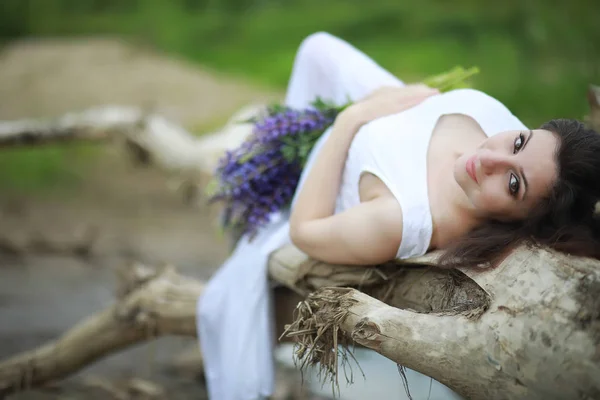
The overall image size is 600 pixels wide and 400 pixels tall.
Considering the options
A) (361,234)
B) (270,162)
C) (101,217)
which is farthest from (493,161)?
(101,217)

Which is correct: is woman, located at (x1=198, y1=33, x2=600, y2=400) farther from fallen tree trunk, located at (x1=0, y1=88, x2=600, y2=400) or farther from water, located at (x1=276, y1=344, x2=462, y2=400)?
water, located at (x1=276, y1=344, x2=462, y2=400)

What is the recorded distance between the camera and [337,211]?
191cm

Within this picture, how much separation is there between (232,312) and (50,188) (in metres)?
4.27

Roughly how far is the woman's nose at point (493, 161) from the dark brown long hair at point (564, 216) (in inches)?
4.1

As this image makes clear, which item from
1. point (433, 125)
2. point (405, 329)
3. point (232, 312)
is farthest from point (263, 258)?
point (405, 329)

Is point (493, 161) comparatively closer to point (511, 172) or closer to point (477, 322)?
point (511, 172)

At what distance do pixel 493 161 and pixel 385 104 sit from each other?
502mm

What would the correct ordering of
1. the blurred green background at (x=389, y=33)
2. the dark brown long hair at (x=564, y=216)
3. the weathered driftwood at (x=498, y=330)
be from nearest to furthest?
the weathered driftwood at (x=498, y=330)
the dark brown long hair at (x=564, y=216)
the blurred green background at (x=389, y=33)

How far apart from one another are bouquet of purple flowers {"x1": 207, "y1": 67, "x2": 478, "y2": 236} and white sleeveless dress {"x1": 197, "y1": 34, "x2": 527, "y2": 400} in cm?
6

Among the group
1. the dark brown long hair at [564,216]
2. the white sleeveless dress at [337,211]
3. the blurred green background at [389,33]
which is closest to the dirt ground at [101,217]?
the blurred green background at [389,33]

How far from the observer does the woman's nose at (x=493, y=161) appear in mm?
1480

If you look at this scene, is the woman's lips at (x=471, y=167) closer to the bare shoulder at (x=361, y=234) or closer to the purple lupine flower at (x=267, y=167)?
the bare shoulder at (x=361, y=234)

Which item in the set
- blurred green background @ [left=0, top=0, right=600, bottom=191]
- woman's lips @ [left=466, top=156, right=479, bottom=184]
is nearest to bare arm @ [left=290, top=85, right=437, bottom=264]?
woman's lips @ [left=466, top=156, right=479, bottom=184]

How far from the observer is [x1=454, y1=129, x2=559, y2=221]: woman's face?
1.47 metres
